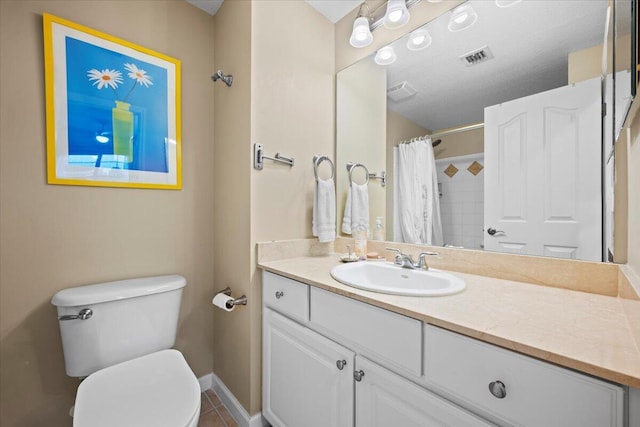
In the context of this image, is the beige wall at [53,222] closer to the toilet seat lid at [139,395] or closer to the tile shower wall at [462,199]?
the toilet seat lid at [139,395]

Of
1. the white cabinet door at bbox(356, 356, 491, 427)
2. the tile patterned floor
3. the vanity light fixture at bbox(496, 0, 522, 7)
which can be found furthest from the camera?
the tile patterned floor

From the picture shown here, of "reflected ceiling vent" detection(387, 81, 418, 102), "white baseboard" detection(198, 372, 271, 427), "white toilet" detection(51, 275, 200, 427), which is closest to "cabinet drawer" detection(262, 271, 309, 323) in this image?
"white toilet" detection(51, 275, 200, 427)

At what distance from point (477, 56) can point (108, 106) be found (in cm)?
174

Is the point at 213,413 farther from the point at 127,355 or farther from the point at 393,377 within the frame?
the point at 393,377

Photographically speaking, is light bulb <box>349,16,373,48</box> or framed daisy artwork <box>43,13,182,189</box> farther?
light bulb <box>349,16,373,48</box>

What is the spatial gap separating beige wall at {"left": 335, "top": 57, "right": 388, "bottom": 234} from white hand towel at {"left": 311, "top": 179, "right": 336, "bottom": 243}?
193 millimetres

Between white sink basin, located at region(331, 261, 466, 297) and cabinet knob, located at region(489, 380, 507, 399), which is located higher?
white sink basin, located at region(331, 261, 466, 297)

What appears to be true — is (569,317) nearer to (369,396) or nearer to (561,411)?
(561,411)

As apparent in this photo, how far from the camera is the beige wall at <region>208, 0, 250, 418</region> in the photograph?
4.42ft

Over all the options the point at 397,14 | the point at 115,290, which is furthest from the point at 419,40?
the point at 115,290

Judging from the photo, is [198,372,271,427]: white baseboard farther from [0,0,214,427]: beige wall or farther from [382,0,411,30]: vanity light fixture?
→ [382,0,411,30]: vanity light fixture

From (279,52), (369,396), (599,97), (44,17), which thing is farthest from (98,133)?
(599,97)

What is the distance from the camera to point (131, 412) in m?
0.84

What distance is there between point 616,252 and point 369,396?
918 millimetres
